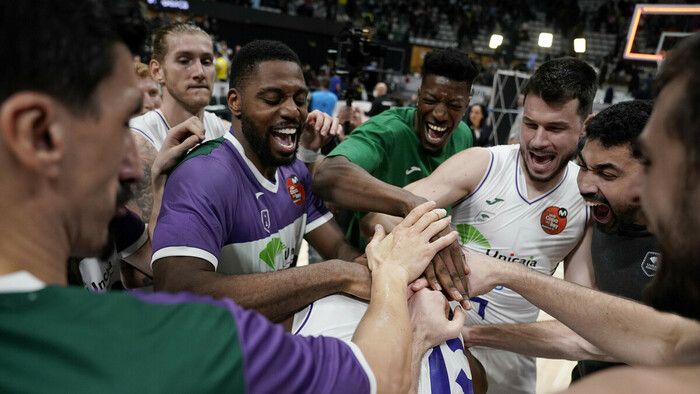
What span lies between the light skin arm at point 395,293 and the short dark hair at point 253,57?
93cm

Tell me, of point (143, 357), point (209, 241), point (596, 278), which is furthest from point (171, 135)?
point (596, 278)

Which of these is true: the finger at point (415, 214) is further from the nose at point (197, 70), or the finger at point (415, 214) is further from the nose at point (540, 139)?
the nose at point (197, 70)

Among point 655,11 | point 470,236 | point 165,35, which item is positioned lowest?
point 470,236

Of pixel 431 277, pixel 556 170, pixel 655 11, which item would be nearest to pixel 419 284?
pixel 431 277

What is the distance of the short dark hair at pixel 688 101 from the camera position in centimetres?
80

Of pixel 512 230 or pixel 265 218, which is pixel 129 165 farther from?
pixel 512 230

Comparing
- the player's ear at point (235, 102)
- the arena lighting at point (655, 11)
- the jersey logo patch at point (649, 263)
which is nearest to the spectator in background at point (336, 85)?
the arena lighting at point (655, 11)

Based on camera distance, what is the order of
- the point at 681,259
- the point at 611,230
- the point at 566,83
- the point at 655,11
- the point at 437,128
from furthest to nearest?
the point at 655,11, the point at 437,128, the point at 566,83, the point at 611,230, the point at 681,259

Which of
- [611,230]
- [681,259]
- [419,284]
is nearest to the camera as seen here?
[681,259]

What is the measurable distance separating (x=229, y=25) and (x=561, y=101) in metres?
18.8

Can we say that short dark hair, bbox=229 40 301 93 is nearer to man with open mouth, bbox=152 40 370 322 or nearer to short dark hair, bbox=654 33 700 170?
man with open mouth, bbox=152 40 370 322

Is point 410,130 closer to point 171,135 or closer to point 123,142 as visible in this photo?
point 171,135

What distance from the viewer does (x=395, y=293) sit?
51.8 inches

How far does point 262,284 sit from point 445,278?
660mm
